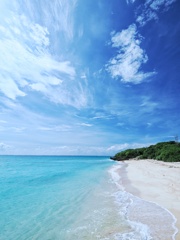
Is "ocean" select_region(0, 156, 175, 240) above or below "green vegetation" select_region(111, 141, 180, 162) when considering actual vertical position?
below

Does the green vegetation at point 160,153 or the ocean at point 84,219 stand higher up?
the green vegetation at point 160,153

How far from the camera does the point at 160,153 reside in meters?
72.2

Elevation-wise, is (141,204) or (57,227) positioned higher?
(141,204)

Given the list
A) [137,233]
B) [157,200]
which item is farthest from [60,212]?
[157,200]

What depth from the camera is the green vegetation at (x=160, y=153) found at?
187 feet

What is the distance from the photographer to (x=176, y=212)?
10273 millimetres

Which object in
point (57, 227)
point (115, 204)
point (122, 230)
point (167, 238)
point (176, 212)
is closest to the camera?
point (167, 238)

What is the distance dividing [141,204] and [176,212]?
2568 millimetres

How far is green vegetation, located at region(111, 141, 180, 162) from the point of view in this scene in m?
56.9

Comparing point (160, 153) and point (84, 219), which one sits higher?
point (160, 153)

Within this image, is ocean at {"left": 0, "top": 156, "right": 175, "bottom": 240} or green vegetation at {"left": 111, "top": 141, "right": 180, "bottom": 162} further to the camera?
green vegetation at {"left": 111, "top": 141, "right": 180, "bottom": 162}

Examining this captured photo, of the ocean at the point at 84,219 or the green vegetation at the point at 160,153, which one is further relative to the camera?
the green vegetation at the point at 160,153

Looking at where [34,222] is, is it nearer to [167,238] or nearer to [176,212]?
[167,238]

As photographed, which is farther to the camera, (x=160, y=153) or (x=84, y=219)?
(x=160, y=153)
